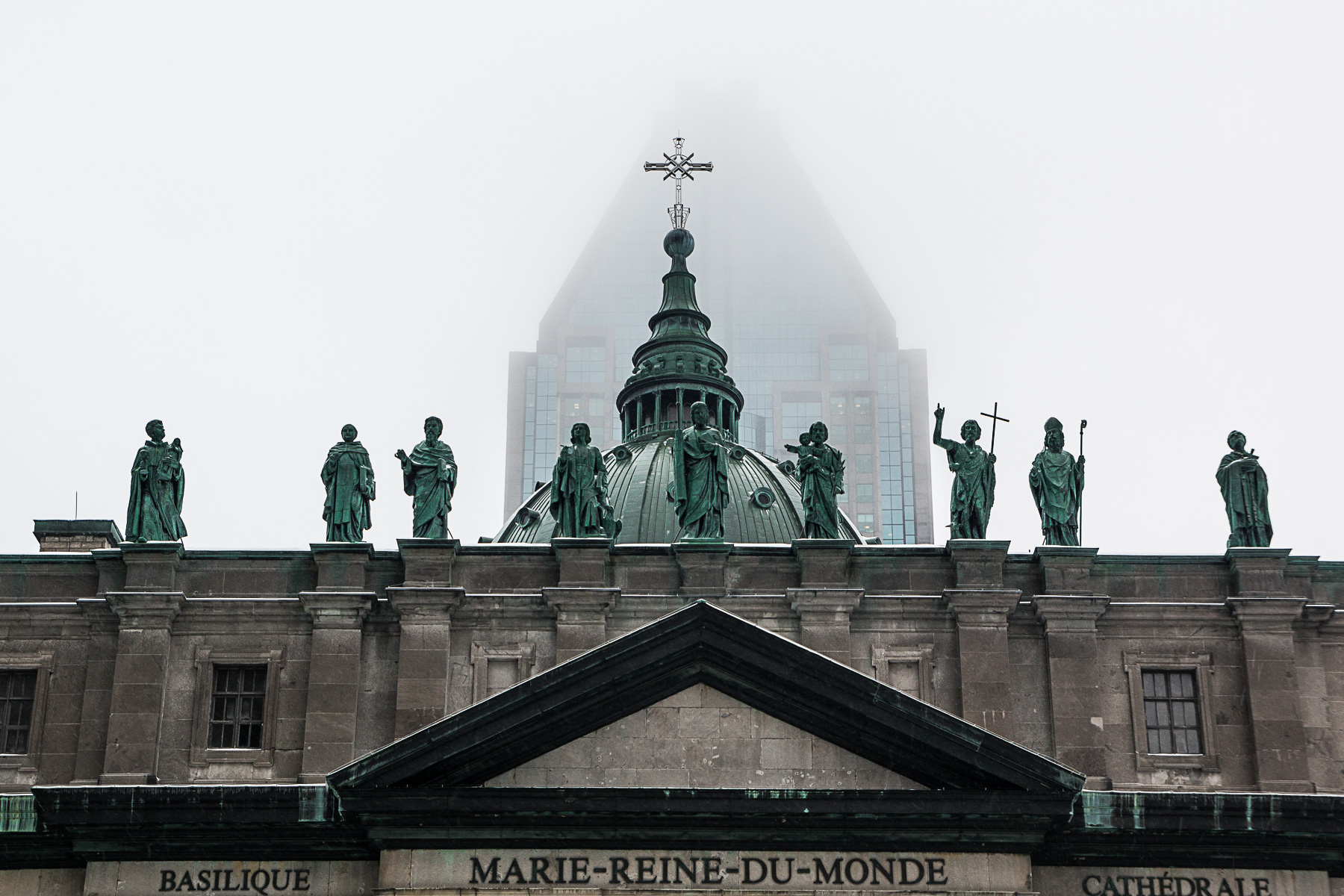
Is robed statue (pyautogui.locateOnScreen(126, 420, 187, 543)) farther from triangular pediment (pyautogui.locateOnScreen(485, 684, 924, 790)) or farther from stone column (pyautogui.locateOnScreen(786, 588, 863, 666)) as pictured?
stone column (pyautogui.locateOnScreen(786, 588, 863, 666))

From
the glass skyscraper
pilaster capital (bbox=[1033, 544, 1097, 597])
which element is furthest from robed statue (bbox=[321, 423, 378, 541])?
the glass skyscraper

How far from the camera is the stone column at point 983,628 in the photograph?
38031mm

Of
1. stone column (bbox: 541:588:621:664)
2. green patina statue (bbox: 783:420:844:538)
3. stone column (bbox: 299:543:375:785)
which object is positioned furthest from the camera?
green patina statue (bbox: 783:420:844:538)

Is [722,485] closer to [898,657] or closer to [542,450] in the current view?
[898,657]

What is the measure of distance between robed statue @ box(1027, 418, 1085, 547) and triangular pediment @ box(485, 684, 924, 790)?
7340mm

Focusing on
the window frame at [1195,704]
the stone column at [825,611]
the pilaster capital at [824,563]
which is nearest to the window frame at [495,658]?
the stone column at [825,611]

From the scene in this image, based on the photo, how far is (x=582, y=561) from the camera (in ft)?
128

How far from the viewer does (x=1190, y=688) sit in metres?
38.8

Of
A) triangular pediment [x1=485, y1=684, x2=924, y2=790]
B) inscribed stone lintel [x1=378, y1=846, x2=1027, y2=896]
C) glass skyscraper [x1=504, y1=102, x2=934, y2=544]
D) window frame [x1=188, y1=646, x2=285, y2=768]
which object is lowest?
inscribed stone lintel [x1=378, y1=846, x2=1027, y2=896]

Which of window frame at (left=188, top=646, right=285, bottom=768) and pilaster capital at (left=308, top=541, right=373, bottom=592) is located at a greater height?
pilaster capital at (left=308, top=541, right=373, bottom=592)

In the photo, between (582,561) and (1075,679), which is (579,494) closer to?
(582,561)

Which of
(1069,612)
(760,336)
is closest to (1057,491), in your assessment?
(1069,612)

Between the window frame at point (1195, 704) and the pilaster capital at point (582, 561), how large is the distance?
11.1 metres

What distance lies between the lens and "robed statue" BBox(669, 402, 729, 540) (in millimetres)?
39844
